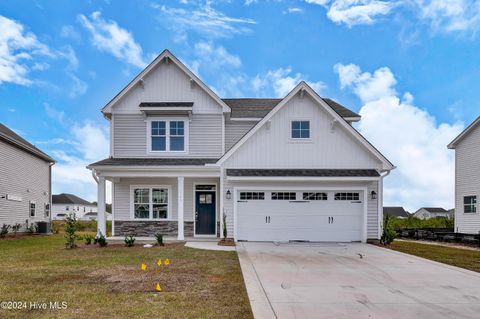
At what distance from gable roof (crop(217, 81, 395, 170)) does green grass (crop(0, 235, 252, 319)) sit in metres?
5.39

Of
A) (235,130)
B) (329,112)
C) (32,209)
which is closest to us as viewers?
(329,112)

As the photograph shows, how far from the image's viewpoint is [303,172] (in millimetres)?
15781

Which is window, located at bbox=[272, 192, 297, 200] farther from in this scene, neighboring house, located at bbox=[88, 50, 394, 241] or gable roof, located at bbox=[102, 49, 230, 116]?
gable roof, located at bbox=[102, 49, 230, 116]

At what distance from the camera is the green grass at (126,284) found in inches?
231

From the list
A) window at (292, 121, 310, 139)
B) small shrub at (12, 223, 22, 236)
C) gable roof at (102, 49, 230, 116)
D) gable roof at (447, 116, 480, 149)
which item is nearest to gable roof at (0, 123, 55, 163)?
small shrub at (12, 223, 22, 236)

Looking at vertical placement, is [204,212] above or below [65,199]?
above

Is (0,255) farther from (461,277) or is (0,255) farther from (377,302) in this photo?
(461,277)

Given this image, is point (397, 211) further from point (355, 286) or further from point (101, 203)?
point (355, 286)

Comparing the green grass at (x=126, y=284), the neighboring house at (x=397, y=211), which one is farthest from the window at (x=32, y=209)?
the neighboring house at (x=397, y=211)

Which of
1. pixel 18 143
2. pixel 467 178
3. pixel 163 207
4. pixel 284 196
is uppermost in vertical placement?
pixel 18 143

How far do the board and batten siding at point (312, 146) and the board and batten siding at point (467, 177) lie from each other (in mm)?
9073

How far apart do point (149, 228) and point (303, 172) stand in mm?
7745

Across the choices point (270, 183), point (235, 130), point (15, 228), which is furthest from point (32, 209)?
point (270, 183)

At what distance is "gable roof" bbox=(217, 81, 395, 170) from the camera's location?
15859mm
